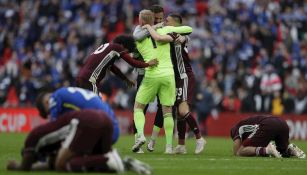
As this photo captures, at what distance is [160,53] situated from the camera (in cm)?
1680

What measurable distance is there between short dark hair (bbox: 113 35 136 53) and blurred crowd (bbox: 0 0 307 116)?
13.9 meters

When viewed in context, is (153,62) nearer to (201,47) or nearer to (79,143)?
(79,143)

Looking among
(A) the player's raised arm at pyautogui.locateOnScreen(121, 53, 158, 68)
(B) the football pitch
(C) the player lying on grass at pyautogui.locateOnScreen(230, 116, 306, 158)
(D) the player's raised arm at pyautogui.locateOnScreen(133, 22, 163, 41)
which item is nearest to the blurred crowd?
(D) the player's raised arm at pyautogui.locateOnScreen(133, 22, 163, 41)

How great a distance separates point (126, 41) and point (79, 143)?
5.56 meters

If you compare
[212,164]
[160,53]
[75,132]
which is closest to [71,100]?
[75,132]

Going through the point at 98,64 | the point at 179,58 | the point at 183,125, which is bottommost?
the point at 183,125

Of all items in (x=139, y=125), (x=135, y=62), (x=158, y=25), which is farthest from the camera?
(x=158, y=25)

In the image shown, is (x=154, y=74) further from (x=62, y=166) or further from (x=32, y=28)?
(x=32, y=28)

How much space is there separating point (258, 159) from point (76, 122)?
4597mm

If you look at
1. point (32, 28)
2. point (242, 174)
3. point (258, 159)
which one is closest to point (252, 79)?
point (32, 28)

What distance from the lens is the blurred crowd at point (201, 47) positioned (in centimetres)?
3145

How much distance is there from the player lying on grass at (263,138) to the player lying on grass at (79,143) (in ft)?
15.4

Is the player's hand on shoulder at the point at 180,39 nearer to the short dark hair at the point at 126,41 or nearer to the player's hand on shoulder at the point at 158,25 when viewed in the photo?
the player's hand on shoulder at the point at 158,25

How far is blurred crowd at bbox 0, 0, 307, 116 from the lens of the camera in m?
31.5
